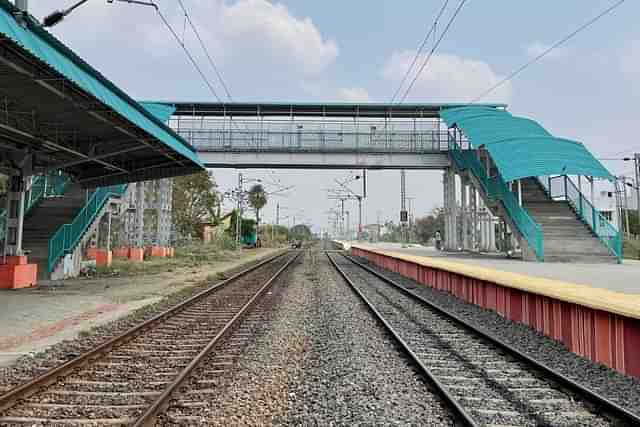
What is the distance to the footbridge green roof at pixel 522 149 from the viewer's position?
2288 centimetres

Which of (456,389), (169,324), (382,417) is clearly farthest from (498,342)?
(169,324)

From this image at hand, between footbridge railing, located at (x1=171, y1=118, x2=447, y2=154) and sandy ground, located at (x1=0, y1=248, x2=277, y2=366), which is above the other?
footbridge railing, located at (x1=171, y1=118, x2=447, y2=154)

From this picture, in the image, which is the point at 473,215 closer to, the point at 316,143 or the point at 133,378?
the point at 316,143

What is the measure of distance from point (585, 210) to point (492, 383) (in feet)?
78.5

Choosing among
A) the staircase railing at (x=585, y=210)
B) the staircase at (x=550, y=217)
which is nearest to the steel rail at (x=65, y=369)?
the staircase at (x=550, y=217)

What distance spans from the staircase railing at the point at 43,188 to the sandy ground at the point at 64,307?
22.3 feet

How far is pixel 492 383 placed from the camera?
5.50 m

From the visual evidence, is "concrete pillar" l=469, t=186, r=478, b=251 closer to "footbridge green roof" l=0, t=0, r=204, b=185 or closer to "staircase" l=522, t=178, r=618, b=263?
"staircase" l=522, t=178, r=618, b=263

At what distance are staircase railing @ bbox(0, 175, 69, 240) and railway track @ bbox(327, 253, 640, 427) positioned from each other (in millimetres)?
19627

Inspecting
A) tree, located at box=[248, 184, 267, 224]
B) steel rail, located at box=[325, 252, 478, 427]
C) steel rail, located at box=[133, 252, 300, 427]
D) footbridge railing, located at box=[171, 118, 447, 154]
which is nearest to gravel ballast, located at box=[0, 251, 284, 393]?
steel rail, located at box=[133, 252, 300, 427]

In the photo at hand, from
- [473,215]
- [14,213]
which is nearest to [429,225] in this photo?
[473,215]

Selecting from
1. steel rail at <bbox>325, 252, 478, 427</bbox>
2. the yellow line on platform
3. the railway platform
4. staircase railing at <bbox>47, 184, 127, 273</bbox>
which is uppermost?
staircase railing at <bbox>47, 184, 127, 273</bbox>

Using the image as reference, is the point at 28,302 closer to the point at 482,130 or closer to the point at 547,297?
the point at 547,297

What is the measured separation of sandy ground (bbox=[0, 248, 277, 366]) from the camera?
7.58m
